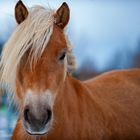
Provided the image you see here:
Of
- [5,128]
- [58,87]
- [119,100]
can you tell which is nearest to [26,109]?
[58,87]

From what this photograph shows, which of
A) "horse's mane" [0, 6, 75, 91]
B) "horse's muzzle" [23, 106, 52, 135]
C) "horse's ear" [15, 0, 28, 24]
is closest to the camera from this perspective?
"horse's muzzle" [23, 106, 52, 135]

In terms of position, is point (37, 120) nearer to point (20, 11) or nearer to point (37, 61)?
point (37, 61)

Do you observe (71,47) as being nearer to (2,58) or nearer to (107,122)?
(2,58)

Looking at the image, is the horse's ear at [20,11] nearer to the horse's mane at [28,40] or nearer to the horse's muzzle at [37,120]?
the horse's mane at [28,40]

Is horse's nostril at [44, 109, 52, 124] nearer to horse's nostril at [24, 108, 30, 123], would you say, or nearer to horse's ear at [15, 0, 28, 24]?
horse's nostril at [24, 108, 30, 123]

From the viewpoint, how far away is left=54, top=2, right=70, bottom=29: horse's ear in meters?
3.10

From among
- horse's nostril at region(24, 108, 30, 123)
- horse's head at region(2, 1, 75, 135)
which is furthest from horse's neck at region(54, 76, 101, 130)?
horse's nostril at region(24, 108, 30, 123)

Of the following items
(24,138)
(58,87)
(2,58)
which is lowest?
(24,138)

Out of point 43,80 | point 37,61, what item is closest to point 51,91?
point 43,80

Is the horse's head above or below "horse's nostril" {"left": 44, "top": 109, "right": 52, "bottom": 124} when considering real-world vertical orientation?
above

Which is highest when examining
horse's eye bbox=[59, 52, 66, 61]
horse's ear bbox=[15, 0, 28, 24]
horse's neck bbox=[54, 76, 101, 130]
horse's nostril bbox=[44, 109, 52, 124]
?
horse's ear bbox=[15, 0, 28, 24]

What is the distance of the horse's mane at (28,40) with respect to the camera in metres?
2.85

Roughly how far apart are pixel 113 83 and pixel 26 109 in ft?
4.84

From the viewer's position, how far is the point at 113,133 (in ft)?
11.2
